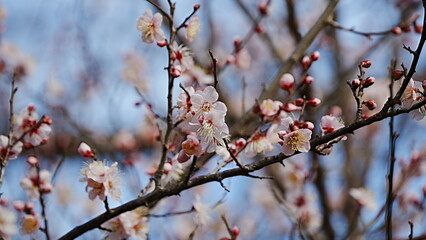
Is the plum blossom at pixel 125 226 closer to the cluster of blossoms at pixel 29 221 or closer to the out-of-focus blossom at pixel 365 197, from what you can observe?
the cluster of blossoms at pixel 29 221

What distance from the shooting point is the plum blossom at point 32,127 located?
2.02 m

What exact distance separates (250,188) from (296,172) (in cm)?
319

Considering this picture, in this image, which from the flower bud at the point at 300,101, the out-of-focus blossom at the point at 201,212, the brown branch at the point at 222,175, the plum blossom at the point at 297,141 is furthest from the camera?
the out-of-focus blossom at the point at 201,212

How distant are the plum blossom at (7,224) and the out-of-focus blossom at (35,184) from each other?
12cm

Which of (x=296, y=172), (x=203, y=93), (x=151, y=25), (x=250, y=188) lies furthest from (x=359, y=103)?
(x=250, y=188)

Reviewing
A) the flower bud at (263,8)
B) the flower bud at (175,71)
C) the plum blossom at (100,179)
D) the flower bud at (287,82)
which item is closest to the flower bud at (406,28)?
the flower bud at (263,8)

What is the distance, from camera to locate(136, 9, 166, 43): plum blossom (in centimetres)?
192

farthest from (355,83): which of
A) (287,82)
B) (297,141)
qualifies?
(287,82)

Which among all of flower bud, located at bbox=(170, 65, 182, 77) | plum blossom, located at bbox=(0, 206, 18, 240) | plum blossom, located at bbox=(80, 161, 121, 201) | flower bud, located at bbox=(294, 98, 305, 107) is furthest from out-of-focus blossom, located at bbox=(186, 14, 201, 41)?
plum blossom, located at bbox=(0, 206, 18, 240)

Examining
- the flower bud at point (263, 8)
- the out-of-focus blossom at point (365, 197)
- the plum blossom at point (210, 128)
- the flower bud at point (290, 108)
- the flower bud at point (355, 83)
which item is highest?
the flower bud at point (263, 8)

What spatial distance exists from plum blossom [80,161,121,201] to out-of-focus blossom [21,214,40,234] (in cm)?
41

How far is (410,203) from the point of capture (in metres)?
3.15

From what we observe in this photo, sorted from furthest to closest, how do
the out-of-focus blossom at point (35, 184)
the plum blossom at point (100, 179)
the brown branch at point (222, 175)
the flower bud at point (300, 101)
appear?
the out-of-focus blossom at point (35, 184) → the flower bud at point (300, 101) → the plum blossom at point (100, 179) → the brown branch at point (222, 175)

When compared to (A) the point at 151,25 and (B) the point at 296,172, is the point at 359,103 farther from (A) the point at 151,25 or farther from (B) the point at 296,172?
(B) the point at 296,172
